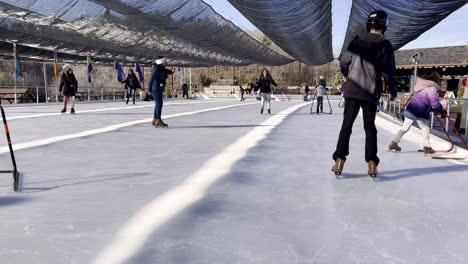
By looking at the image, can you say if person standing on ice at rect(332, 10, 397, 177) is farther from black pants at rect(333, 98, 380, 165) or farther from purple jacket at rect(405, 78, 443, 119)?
purple jacket at rect(405, 78, 443, 119)

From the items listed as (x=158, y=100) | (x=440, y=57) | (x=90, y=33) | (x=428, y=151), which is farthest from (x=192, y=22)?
(x=440, y=57)

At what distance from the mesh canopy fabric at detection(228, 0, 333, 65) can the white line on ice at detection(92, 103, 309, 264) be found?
7999 mm

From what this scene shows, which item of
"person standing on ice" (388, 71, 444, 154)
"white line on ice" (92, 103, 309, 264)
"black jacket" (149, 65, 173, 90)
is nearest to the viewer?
→ "white line on ice" (92, 103, 309, 264)

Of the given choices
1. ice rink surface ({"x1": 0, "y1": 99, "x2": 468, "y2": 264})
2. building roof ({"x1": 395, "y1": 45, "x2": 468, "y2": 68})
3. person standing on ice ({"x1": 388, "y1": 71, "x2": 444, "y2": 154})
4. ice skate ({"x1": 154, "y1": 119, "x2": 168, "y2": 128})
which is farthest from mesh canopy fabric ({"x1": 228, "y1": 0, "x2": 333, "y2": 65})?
building roof ({"x1": 395, "y1": 45, "x2": 468, "y2": 68})

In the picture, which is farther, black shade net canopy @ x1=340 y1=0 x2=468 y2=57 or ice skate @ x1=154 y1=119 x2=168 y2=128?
black shade net canopy @ x1=340 y1=0 x2=468 y2=57

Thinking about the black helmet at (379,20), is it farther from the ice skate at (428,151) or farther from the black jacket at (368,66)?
the ice skate at (428,151)

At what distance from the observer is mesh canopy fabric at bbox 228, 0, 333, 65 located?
11.4m

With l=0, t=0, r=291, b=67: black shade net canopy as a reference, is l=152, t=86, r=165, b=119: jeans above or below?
below

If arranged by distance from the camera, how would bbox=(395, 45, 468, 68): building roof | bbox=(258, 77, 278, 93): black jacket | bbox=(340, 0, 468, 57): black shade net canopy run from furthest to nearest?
1. bbox=(395, 45, 468, 68): building roof
2. bbox=(258, 77, 278, 93): black jacket
3. bbox=(340, 0, 468, 57): black shade net canopy

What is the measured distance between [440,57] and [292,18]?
2082 cm

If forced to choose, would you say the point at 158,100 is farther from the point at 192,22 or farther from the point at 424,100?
the point at 192,22

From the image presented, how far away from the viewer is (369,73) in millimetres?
3270

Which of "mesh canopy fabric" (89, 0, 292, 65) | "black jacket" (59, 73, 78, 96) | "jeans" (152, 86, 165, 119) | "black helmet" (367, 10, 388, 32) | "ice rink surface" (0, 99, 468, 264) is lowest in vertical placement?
"ice rink surface" (0, 99, 468, 264)

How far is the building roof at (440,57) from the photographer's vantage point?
28.1 m
